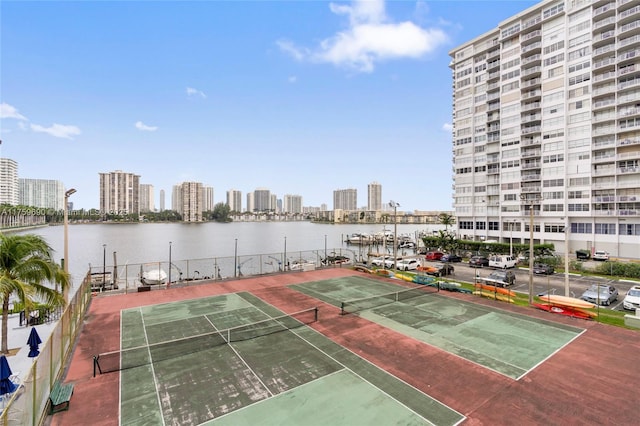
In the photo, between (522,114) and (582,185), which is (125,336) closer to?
(582,185)

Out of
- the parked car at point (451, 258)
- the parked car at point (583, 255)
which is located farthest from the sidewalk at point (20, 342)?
the parked car at point (583, 255)

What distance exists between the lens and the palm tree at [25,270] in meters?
14.6

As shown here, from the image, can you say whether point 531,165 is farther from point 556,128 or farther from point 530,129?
point 556,128

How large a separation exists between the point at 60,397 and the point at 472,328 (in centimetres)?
1971

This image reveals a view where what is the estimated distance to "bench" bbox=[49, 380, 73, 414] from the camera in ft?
34.1

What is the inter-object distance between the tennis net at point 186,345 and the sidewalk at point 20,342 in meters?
3.03

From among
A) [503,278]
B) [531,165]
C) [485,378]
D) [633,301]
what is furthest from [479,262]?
[485,378]

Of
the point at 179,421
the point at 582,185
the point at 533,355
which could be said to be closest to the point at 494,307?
the point at 533,355

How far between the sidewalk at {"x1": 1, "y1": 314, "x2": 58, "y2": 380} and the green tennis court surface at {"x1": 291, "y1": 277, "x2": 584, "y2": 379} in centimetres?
1669

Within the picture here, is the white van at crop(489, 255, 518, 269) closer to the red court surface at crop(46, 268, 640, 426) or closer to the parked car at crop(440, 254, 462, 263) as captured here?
the parked car at crop(440, 254, 462, 263)

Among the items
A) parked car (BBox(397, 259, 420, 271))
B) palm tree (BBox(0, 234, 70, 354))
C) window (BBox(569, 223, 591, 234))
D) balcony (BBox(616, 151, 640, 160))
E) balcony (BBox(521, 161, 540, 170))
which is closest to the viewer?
palm tree (BBox(0, 234, 70, 354))

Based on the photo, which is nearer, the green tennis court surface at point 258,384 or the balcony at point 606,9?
the green tennis court surface at point 258,384

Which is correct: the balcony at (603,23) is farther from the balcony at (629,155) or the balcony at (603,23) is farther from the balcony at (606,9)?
the balcony at (629,155)

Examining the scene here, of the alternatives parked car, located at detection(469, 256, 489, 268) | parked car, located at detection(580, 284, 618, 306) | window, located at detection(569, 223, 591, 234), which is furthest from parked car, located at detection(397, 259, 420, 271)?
window, located at detection(569, 223, 591, 234)
